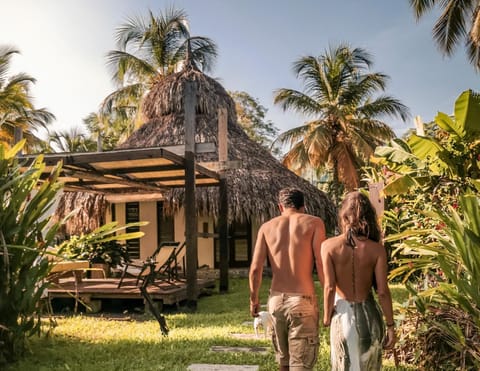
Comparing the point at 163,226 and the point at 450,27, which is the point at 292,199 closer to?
the point at 163,226

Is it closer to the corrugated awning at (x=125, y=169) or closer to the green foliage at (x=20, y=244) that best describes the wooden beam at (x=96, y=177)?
the corrugated awning at (x=125, y=169)

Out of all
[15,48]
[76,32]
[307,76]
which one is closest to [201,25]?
[307,76]

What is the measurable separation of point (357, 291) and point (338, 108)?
17.5 m

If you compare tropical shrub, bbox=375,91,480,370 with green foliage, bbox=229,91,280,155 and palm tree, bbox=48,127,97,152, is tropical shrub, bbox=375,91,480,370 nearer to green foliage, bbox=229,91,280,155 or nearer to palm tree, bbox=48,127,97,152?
green foliage, bbox=229,91,280,155

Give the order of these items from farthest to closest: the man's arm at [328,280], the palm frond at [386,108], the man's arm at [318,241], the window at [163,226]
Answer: the palm frond at [386,108] → the window at [163,226] → the man's arm at [318,241] → the man's arm at [328,280]

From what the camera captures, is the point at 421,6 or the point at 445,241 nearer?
the point at 445,241

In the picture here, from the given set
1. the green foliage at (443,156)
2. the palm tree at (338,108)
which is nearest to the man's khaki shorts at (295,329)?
the green foliage at (443,156)

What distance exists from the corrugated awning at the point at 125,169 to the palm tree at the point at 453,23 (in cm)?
935

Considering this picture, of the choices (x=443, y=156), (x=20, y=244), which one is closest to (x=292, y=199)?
(x=443, y=156)

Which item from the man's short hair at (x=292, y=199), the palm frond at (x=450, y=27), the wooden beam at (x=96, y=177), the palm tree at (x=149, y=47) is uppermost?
the palm tree at (x=149, y=47)

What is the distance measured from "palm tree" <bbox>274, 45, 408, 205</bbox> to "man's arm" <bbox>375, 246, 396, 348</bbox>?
642 inches

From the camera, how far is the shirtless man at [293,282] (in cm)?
349

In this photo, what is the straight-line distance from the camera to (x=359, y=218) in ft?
10.0

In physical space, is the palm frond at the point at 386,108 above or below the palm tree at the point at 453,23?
below
